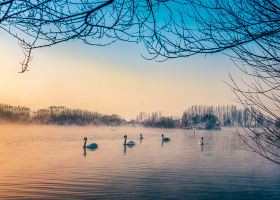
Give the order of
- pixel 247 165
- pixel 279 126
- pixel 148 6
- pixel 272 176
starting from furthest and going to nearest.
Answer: pixel 247 165 < pixel 272 176 < pixel 279 126 < pixel 148 6

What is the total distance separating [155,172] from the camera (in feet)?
84.3

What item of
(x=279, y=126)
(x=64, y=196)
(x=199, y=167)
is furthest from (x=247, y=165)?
(x=279, y=126)

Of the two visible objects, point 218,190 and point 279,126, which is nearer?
point 279,126

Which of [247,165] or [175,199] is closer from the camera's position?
[175,199]

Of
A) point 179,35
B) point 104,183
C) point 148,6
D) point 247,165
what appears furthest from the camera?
point 247,165

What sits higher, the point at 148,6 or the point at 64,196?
the point at 148,6

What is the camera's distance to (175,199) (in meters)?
17.3

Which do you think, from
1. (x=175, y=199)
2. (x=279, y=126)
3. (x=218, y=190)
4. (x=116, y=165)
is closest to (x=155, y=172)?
(x=116, y=165)

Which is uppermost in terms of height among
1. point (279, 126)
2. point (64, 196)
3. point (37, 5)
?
point (37, 5)

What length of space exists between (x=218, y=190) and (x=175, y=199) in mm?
3003

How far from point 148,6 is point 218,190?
1674cm

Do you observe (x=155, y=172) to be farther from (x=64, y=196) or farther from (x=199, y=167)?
(x=64, y=196)

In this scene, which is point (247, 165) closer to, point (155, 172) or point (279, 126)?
point (155, 172)

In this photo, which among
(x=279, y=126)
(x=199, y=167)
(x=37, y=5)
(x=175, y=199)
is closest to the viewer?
(x=37, y=5)
